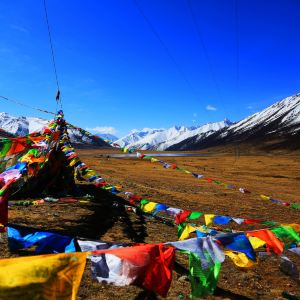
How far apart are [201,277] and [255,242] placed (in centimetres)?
113

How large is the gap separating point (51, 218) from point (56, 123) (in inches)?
225

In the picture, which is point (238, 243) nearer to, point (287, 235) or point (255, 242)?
point (255, 242)

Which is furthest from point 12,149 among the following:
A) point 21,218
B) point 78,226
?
point 78,226

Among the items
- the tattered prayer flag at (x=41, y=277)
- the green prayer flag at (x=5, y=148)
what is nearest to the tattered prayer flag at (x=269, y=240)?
the tattered prayer flag at (x=41, y=277)

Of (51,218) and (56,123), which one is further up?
(56,123)

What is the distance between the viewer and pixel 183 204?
16062mm

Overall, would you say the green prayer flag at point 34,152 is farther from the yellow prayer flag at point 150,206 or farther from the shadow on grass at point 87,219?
the yellow prayer flag at point 150,206

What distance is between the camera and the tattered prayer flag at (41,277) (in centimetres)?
346

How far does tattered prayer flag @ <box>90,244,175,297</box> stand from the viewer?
427 centimetres

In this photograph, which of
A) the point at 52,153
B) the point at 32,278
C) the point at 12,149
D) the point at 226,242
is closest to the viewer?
the point at 32,278

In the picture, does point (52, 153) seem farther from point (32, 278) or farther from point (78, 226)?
point (32, 278)

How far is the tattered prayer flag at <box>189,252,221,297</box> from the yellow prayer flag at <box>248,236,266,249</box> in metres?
0.86

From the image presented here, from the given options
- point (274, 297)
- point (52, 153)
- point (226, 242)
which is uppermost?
point (52, 153)

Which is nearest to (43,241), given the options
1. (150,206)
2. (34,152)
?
(150,206)
